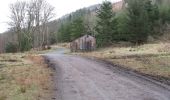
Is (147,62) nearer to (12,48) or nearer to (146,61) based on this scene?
(146,61)

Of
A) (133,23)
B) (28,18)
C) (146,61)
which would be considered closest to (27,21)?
(28,18)

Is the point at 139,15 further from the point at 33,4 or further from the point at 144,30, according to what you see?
the point at 33,4

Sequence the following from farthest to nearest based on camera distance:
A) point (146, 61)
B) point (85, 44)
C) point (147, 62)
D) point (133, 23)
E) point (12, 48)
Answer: point (12, 48)
point (85, 44)
point (133, 23)
point (146, 61)
point (147, 62)

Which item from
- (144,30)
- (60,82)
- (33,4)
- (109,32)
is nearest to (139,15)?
(144,30)

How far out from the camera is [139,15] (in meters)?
65.1

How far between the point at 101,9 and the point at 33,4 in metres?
19.4

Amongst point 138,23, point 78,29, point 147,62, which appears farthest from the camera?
point 78,29

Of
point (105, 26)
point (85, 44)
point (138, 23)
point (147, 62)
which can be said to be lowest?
point (147, 62)

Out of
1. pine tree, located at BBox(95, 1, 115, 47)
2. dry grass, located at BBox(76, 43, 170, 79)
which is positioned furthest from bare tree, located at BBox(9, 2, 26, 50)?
dry grass, located at BBox(76, 43, 170, 79)

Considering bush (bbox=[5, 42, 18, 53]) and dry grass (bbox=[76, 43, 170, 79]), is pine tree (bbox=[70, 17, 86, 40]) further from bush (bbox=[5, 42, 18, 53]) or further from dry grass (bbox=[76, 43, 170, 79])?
dry grass (bbox=[76, 43, 170, 79])

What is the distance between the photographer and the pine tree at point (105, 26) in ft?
228

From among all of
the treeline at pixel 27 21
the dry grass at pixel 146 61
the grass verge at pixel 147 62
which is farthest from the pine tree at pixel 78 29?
the grass verge at pixel 147 62

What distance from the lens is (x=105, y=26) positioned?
228 ft

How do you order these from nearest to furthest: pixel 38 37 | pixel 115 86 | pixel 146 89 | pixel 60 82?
pixel 146 89 → pixel 115 86 → pixel 60 82 → pixel 38 37
